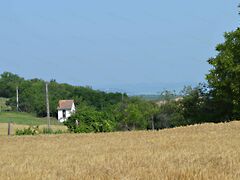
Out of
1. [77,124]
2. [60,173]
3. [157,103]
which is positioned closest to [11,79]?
[157,103]

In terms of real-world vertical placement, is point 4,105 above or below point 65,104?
above

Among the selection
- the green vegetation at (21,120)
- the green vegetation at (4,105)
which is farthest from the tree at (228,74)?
the green vegetation at (4,105)

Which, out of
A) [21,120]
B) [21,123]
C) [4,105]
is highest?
[4,105]

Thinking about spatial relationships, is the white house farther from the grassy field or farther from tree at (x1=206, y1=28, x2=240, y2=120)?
tree at (x1=206, y1=28, x2=240, y2=120)

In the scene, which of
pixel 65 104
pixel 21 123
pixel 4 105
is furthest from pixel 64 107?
pixel 21 123

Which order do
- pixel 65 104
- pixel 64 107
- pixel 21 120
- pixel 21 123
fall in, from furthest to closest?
pixel 65 104 → pixel 64 107 → pixel 21 120 → pixel 21 123

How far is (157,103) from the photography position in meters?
102

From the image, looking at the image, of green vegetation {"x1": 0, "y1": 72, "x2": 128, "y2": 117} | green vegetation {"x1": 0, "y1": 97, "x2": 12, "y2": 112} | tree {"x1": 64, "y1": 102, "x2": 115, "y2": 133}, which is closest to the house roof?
green vegetation {"x1": 0, "y1": 72, "x2": 128, "y2": 117}

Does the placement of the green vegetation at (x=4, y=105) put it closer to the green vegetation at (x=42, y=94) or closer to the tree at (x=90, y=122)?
the green vegetation at (x=42, y=94)

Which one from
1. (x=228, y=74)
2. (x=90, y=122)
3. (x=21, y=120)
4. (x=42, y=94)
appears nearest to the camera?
(x=228, y=74)

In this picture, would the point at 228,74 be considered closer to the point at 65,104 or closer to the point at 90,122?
the point at 90,122

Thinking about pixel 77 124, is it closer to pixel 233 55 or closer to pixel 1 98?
pixel 233 55

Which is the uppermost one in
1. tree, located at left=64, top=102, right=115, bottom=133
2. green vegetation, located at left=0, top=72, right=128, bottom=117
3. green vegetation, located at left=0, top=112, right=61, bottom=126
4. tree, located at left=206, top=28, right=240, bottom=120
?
green vegetation, located at left=0, top=72, right=128, bottom=117

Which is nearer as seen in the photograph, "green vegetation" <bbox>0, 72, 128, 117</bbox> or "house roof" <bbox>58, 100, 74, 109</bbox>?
"house roof" <bbox>58, 100, 74, 109</bbox>
